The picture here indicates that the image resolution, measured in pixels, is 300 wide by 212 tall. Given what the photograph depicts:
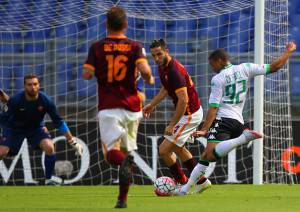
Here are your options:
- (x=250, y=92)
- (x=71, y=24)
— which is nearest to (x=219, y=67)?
(x=250, y=92)

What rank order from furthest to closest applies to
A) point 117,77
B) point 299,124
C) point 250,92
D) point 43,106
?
point 250,92, point 299,124, point 43,106, point 117,77

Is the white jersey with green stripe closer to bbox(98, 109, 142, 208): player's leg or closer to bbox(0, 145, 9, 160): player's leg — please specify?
bbox(98, 109, 142, 208): player's leg

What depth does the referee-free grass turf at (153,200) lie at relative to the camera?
792 centimetres

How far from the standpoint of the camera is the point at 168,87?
10039 millimetres

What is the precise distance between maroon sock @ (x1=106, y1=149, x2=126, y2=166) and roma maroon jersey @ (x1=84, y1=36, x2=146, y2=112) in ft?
1.32

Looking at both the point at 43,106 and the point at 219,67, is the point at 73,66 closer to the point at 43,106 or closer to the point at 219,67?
the point at 43,106

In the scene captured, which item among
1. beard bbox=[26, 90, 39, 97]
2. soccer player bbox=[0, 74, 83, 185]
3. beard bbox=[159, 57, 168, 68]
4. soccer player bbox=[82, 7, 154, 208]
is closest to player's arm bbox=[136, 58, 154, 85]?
soccer player bbox=[82, 7, 154, 208]

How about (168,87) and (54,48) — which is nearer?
(168,87)

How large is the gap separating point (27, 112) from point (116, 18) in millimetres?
4623

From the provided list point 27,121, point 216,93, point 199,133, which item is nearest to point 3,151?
point 27,121

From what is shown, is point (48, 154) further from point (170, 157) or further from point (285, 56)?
point (285, 56)

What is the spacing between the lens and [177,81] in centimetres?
957

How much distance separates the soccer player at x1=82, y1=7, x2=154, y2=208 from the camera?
304 inches

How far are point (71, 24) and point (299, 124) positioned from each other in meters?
4.53
